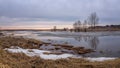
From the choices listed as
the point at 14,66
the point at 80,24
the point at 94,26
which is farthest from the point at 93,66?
the point at 80,24

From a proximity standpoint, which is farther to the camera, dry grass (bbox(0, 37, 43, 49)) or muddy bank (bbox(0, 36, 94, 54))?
dry grass (bbox(0, 37, 43, 49))

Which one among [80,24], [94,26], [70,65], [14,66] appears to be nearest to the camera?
[14,66]

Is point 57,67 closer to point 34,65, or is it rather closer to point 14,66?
point 34,65

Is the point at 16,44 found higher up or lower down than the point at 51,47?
higher up

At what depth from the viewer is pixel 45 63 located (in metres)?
12.1

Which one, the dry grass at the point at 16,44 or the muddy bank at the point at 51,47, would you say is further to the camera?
the dry grass at the point at 16,44

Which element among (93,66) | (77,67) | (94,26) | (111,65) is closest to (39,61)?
(77,67)

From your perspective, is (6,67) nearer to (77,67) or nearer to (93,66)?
(77,67)

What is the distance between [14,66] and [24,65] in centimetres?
54

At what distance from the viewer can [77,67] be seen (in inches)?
470

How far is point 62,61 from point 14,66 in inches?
115

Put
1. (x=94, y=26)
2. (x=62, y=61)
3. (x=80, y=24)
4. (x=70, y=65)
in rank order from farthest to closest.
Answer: (x=80, y=24)
(x=94, y=26)
(x=62, y=61)
(x=70, y=65)

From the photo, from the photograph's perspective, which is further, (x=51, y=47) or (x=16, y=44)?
(x=51, y=47)

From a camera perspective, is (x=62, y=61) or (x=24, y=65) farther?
(x=62, y=61)
